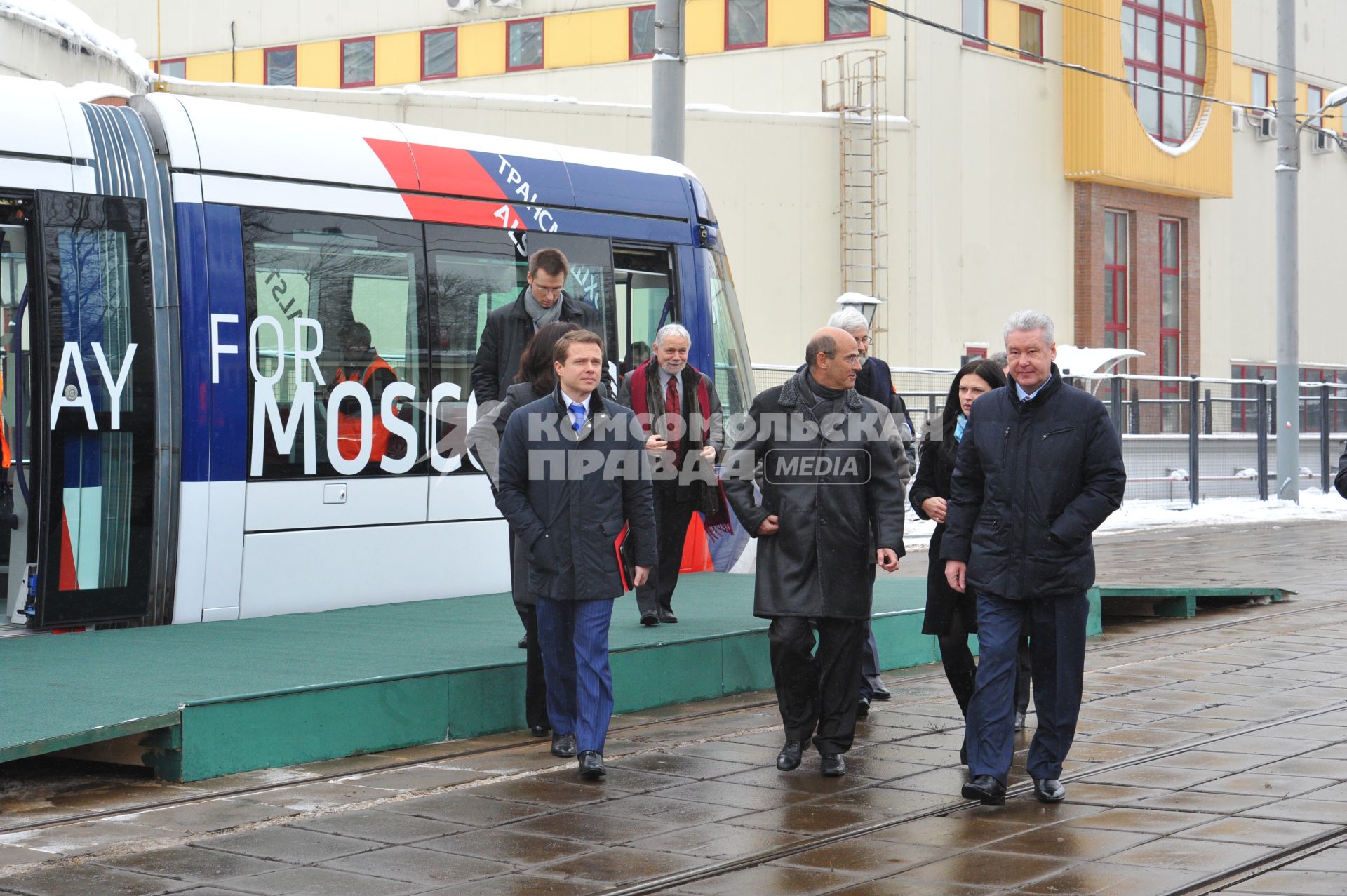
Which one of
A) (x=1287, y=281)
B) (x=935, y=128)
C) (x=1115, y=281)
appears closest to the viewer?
(x=1287, y=281)

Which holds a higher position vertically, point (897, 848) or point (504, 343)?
point (504, 343)

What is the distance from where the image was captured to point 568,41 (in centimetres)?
3847

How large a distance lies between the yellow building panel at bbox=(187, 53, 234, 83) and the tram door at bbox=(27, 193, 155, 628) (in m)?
36.2

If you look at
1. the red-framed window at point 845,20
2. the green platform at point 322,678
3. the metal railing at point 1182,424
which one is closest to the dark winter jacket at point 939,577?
the green platform at point 322,678

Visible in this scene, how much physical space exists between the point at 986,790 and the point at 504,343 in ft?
11.7

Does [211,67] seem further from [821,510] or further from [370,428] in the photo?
[821,510]

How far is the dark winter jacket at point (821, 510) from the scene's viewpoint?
7.10 meters

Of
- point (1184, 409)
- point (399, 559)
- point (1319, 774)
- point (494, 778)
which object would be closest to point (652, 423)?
point (399, 559)

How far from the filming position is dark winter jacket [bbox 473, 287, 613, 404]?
8805mm

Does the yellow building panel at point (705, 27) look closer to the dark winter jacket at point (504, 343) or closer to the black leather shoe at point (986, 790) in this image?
the dark winter jacket at point (504, 343)

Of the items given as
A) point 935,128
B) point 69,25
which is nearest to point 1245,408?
point 935,128

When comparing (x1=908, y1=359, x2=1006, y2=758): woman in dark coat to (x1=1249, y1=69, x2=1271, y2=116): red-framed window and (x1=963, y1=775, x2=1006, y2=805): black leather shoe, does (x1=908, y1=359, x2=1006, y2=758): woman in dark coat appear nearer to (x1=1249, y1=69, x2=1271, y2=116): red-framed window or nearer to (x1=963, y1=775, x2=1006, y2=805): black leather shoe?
(x1=963, y1=775, x2=1006, y2=805): black leather shoe

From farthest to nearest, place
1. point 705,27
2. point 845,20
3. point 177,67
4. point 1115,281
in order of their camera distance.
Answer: point 177,67
point 1115,281
point 705,27
point 845,20

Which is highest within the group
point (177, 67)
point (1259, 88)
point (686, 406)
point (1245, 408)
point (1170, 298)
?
point (177, 67)
